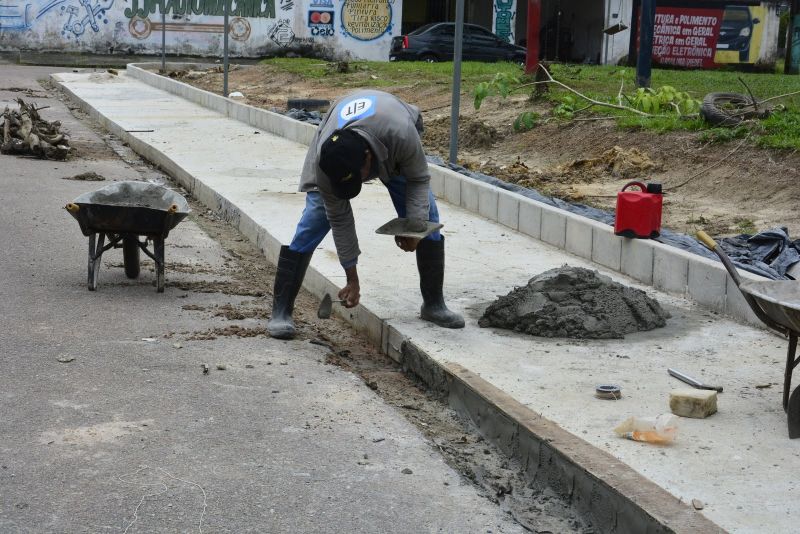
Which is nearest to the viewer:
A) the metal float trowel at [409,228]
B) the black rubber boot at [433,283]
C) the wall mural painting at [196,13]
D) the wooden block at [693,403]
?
the wooden block at [693,403]

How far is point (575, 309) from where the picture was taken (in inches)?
253

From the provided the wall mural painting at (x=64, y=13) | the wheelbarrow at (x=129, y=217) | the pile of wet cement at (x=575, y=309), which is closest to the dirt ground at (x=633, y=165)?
the pile of wet cement at (x=575, y=309)

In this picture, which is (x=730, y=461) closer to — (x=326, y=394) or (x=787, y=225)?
(x=326, y=394)

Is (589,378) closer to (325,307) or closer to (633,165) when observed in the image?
(325,307)

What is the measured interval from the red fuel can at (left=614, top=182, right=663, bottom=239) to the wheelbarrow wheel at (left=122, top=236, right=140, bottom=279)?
3.42 meters

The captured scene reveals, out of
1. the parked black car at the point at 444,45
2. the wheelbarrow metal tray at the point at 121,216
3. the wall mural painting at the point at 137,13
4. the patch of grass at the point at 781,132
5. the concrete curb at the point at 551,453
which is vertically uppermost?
the wall mural painting at the point at 137,13

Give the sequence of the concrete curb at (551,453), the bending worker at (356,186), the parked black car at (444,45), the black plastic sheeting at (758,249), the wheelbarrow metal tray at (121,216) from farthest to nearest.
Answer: the parked black car at (444,45) < the wheelbarrow metal tray at (121,216) < the black plastic sheeting at (758,249) < the bending worker at (356,186) < the concrete curb at (551,453)

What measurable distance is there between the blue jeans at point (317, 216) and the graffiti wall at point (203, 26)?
33.8 m

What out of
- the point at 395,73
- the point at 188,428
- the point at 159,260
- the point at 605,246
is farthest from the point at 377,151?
the point at 395,73

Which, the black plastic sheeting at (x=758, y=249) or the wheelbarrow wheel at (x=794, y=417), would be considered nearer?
the wheelbarrow wheel at (x=794, y=417)

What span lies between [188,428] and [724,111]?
841 cm

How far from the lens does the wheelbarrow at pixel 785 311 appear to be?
15.5 feet

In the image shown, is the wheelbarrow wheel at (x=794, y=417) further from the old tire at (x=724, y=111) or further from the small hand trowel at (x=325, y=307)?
the old tire at (x=724, y=111)

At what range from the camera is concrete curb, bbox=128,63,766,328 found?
22.8ft
